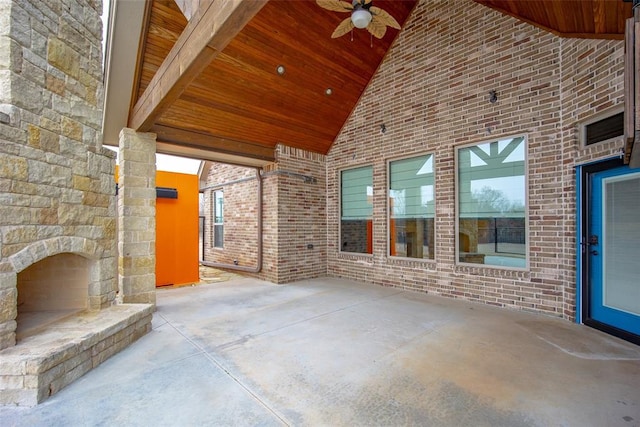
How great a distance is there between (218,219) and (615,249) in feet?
29.3

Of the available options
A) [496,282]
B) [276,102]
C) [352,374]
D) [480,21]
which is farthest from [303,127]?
[352,374]

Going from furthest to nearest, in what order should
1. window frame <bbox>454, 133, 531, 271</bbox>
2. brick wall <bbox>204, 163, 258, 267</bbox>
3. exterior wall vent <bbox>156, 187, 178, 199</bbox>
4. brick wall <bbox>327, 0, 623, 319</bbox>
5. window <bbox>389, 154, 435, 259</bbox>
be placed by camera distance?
brick wall <bbox>204, 163, 258, 267</bbox> < exterior wall vent <bbox>156, 187, 178, 199</bbox> < window <bbox>389, 154, 435, 259</bbox> < window frame <bbox>454, 133, 531, 271</bbox> < brick wall <bbox>327, 0, 623, 319</bbox>

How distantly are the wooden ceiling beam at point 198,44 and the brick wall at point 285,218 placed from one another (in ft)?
10.3

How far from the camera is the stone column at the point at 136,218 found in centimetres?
438

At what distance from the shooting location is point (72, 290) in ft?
11.2

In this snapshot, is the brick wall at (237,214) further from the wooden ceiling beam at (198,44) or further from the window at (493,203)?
the window at (493,203)

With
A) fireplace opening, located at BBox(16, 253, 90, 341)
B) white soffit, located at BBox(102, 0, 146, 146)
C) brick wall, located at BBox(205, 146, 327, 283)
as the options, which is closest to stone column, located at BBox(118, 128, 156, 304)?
white soffit, located at BBox(102, 0, 146, 146)

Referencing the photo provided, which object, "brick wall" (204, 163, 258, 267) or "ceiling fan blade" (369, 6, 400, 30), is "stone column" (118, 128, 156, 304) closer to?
"brick wall" (204, 163, 258, 267)

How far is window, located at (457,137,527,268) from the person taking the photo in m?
4.49

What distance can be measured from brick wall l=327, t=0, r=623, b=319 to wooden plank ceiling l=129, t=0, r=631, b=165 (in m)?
0.34

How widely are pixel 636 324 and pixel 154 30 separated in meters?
7.00

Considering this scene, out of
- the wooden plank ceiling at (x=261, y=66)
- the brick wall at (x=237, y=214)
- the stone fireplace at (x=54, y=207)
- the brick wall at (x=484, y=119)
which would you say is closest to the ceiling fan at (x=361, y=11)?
the wooden plank ceiling at (x=261, y=66)

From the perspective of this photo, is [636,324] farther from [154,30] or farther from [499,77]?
[154,30]

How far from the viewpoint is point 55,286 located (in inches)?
133
